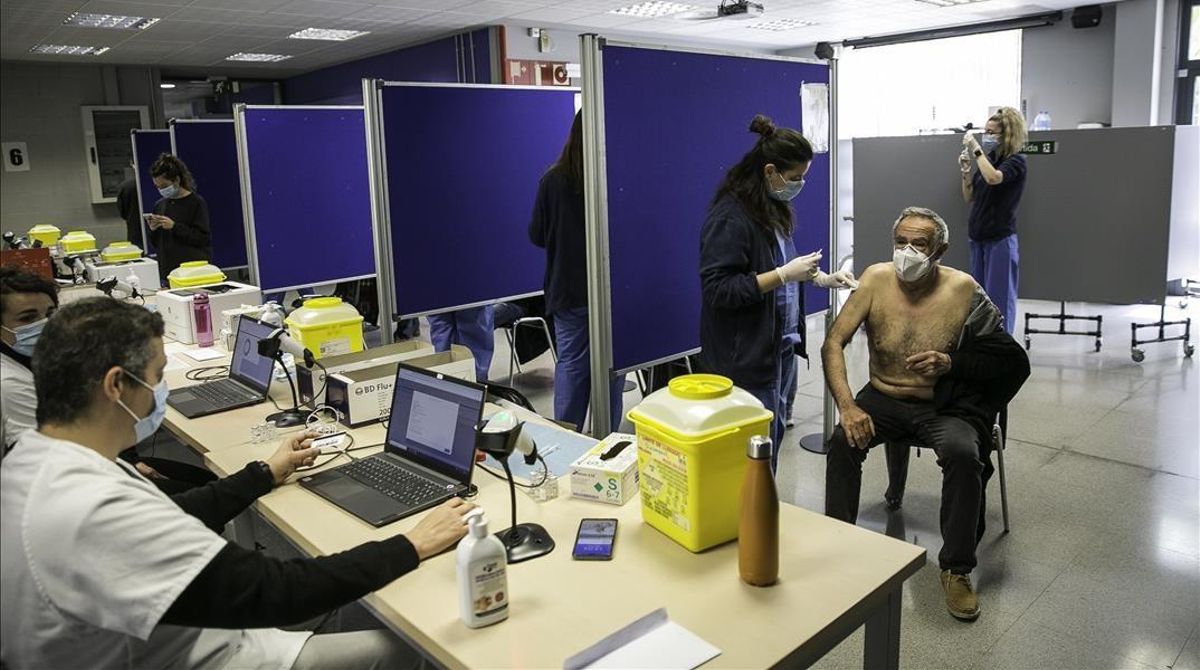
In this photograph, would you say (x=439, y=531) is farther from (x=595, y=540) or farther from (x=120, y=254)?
(x=120, y=254)

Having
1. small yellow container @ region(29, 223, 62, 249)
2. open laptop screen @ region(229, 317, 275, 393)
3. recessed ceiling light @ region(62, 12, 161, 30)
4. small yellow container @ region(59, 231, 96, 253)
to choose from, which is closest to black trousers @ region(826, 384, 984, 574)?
open laptop screen @ region(229, 317, 275, 393)

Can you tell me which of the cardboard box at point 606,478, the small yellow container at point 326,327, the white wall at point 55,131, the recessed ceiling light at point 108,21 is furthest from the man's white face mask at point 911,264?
the white wall at point 55,131

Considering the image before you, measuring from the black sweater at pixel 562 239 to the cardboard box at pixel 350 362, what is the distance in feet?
3.07

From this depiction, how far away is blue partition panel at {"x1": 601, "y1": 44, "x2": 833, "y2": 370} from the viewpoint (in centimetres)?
290

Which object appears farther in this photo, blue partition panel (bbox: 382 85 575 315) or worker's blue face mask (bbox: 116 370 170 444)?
blue partition panel (bbox: 382 85 575 315)

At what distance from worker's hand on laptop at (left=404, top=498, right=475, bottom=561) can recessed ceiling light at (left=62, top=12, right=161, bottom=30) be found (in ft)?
24.6

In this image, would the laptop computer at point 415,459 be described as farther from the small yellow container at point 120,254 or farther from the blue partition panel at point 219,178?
the blue partition panel at point 219,178

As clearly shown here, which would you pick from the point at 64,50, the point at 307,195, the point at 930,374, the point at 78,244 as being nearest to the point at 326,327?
the point at 930,374

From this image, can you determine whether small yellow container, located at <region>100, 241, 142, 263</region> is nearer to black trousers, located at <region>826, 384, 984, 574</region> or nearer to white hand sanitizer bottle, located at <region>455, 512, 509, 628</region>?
black trousers, located at <region>826, 384, 984, 574</region>

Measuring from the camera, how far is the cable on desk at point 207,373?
316 cm

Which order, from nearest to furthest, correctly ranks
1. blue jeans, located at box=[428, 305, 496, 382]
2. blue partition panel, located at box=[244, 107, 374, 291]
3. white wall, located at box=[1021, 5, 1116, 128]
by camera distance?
blue jeans, located at box=[428, 305, 496, 382], blue partition panel, located at box=[244, 107, 374, 291], white wall, located at box=[1021, 5, 1116, 128]

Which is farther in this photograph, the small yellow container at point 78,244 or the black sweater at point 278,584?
the small yellow container at point 78,244

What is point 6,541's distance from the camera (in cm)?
121

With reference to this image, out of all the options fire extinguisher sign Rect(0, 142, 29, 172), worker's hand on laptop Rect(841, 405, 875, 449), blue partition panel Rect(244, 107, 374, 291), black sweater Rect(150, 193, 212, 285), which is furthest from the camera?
fire extinguisher sign Rect(0, 142, 29, 172)
